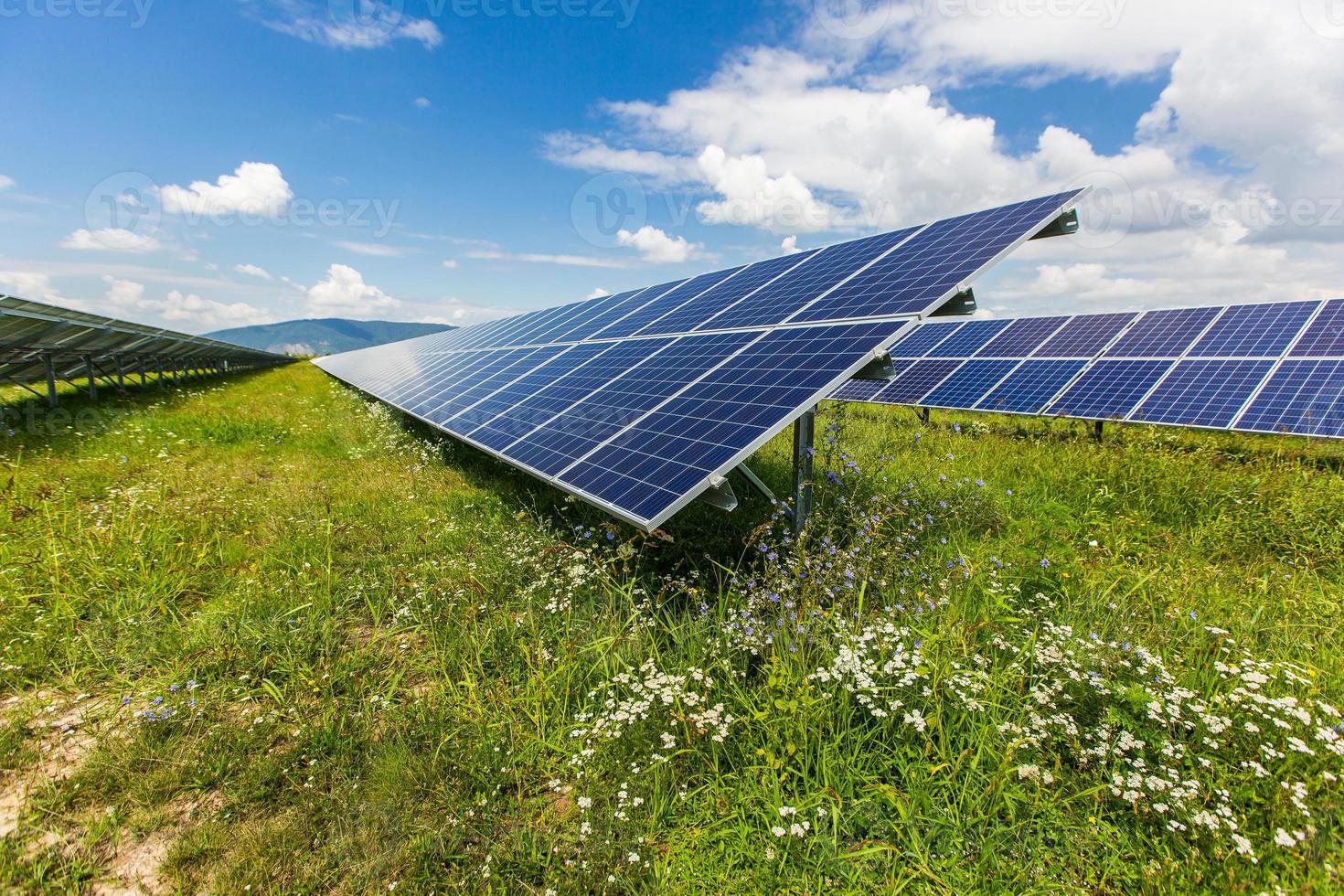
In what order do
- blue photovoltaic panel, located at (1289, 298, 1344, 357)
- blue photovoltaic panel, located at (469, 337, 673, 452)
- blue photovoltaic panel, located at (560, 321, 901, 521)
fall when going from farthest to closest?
blue photovoltaic panel, located at (1289, 298, 1344, 357) < blue photovoltaic panel, located at (469, 337, 673, 452) < blue photovoltaic panel, located at (560, 321, 901, 521)

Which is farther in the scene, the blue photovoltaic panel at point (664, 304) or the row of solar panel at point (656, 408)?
the blue photovoltaic panel at point (664, 304)

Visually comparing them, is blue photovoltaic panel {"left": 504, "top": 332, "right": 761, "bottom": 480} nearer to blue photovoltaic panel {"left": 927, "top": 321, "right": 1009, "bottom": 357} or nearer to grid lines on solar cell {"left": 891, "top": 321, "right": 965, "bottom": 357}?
blue photovoltaic panel {"left": 927, "top": 321, "right": 1009, "bottom": 357}

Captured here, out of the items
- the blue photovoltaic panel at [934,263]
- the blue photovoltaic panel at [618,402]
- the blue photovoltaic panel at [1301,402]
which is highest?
the blue photovoltaic panel at [934,263]

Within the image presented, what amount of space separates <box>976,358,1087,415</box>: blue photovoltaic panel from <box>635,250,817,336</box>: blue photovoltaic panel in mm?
5507

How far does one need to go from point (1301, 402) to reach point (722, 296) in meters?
10.1

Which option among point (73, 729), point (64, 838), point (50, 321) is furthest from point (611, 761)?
point (50, 321)

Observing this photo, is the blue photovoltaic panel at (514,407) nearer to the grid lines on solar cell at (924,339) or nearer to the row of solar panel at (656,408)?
the row of solar panel at (656,408)

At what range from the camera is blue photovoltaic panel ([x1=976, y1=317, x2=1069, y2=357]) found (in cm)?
1504

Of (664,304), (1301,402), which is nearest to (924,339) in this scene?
(1301,402)

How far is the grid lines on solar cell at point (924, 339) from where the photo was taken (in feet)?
59.3

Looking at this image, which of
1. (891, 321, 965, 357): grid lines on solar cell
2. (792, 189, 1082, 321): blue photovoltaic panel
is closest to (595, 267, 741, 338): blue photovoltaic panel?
(792, 189, 1082, 321): blue photovoltaic panel

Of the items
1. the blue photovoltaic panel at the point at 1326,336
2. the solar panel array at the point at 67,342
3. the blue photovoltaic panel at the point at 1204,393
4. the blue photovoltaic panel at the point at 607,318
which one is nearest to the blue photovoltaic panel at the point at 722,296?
the blue photovoltaic panel at the point at 607,318

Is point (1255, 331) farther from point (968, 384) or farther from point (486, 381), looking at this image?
point (486, 381)

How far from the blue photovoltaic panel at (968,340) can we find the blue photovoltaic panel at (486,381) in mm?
12023
